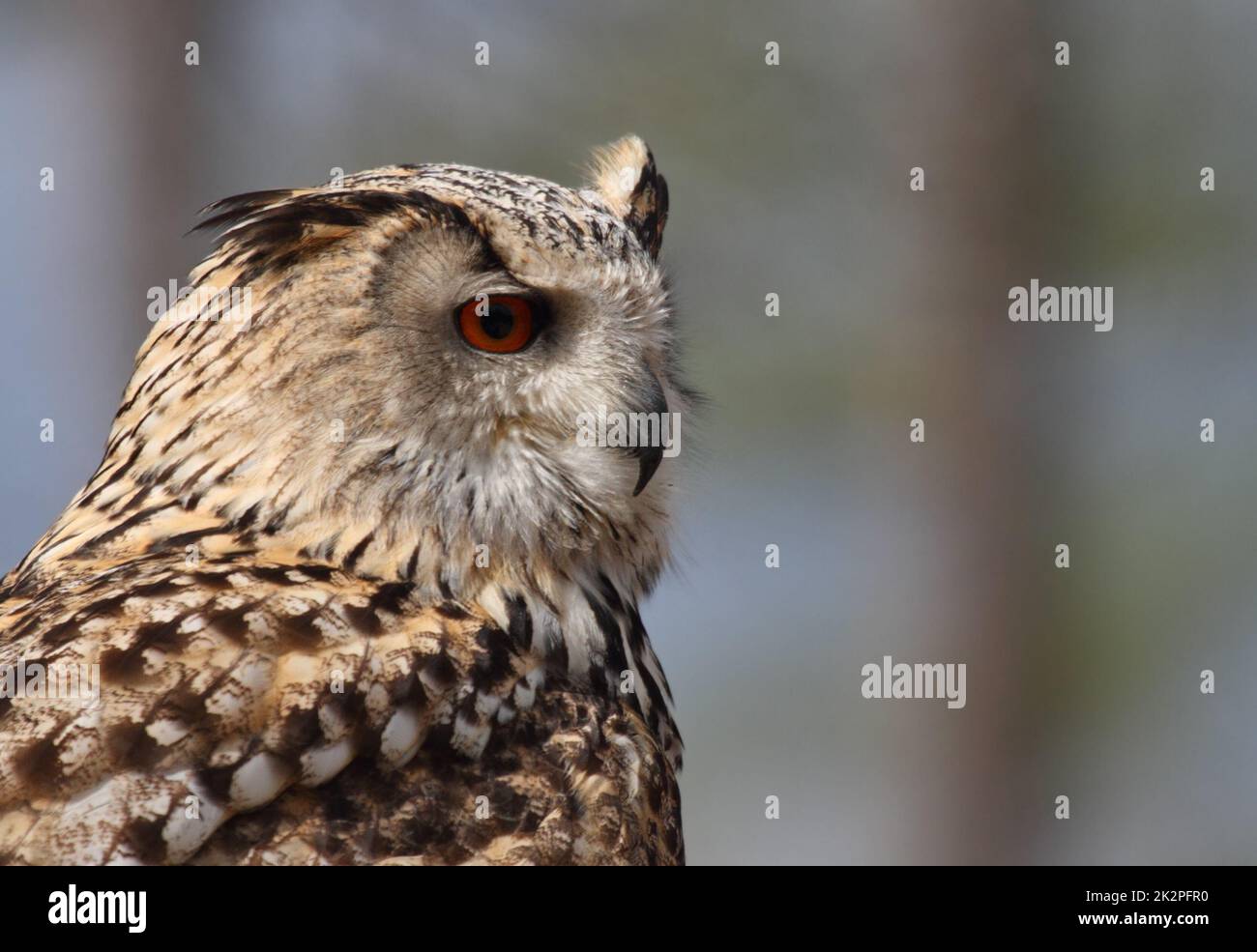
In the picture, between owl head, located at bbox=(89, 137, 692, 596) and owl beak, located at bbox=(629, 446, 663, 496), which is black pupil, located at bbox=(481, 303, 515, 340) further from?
owl beak, located at bbox=(629, 446, 663, 496)

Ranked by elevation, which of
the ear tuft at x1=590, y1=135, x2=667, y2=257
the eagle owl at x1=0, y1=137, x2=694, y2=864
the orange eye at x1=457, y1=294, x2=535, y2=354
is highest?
the ear tuft at x1=590, y1=135, x2=667, y2=257

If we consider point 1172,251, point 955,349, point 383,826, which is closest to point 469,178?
point 383,826

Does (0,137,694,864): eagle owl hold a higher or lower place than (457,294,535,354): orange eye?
lower

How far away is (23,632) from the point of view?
2264mm

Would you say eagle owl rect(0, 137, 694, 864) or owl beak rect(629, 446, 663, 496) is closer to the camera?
eagle owl rect(0, 137, 694, 864)

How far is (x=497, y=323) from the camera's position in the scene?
9.48ft

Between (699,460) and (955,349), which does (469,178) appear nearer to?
(699,460)

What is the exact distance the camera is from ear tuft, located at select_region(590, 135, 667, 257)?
3.65 metres

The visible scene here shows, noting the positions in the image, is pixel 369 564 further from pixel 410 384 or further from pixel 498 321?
pixel 498 321

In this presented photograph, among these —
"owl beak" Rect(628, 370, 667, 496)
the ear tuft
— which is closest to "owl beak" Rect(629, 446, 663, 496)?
"owl beak" Rect(628, 370, 667, 496)

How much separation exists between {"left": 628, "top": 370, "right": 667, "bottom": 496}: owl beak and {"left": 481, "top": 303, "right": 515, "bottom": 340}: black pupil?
0.36 metres

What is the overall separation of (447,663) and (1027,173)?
22.1 feet

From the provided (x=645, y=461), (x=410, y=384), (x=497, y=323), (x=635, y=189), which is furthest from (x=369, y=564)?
(x=635, y=189)

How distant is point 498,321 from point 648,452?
0.45 metres
